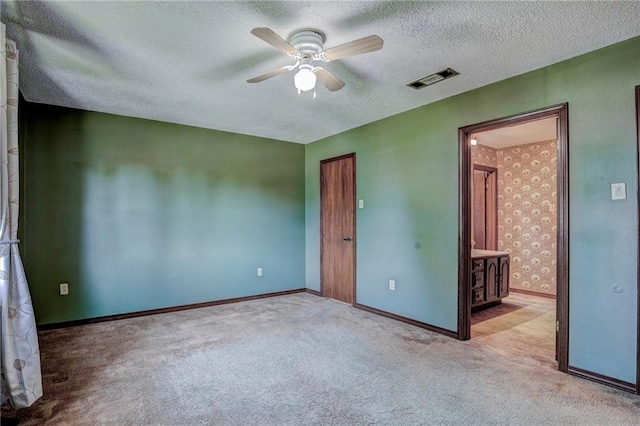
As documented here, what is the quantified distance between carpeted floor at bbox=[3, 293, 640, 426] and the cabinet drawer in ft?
2.47

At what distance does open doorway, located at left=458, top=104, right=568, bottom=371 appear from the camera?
334 cm

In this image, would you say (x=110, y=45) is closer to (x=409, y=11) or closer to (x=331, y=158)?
(x=409, y=11)

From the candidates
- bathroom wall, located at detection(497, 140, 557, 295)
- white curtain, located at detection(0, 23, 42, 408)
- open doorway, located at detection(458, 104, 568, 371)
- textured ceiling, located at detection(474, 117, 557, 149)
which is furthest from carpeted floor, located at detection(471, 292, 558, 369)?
white curtain, located at detection(0, 23, 42, 408)

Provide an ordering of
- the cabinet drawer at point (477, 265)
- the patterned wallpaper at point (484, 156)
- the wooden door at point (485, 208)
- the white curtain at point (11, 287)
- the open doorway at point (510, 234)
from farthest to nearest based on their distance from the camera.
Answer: the wooden door at point (485, 208) < the patterned wallpaper at point (484, 156) < the cabinet drawer at point (477, 265) < the open doorway at point (510, 234) < the white curtain at point (11, 287)

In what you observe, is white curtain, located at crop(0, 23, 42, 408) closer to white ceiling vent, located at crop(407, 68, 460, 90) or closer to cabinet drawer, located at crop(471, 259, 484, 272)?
white ceiling vent, located at crop(407, 68, 460, 90)

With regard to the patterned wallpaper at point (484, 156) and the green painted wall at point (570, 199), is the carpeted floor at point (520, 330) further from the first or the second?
the patterned wallpaper at point (484, 156)

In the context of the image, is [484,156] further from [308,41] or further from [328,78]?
[308,41]

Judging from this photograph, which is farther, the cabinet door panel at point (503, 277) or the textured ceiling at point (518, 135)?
the cabinet door panel at point (503, 277)

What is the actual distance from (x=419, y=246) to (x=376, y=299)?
3.13 feet

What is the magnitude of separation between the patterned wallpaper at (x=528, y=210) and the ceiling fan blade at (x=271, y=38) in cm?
413

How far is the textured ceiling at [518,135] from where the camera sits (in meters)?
4.51

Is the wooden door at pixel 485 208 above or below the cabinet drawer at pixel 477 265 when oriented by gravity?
above

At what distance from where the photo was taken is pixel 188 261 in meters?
4.47

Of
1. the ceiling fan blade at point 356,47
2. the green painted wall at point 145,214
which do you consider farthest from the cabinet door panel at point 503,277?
the ceiling fan blade at point 356,47
